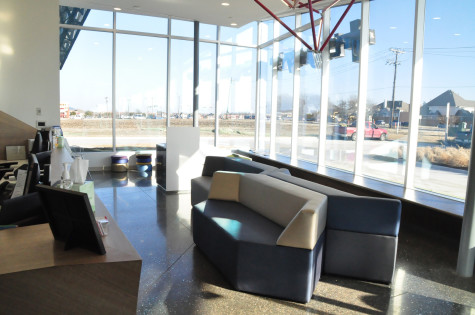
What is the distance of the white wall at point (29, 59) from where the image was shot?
7.57 metres

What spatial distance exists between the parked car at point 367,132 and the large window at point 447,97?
2.52ft

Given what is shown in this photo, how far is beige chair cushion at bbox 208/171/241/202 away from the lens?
488cm

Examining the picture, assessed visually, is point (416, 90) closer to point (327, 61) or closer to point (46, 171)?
point (327, 61)

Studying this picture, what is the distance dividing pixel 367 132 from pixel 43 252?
574 centimetres

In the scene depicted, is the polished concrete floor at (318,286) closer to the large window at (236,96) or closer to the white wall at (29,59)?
the white wall at (29,59)

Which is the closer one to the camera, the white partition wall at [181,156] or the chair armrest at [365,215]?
the chair armrest at [365,215]

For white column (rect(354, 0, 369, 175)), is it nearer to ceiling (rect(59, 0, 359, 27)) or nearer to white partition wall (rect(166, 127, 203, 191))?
ceiling (rect(59, 0, 359, 27))

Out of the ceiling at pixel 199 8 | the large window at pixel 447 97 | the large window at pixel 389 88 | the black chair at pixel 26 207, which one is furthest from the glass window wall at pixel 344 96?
the black chair at pixel 26 207

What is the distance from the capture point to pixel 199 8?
8.40 m

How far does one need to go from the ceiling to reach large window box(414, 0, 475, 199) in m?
2.68

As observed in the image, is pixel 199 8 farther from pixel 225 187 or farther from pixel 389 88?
pixel 225 187

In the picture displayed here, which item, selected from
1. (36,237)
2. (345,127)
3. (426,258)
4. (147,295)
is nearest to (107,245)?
(36,237)

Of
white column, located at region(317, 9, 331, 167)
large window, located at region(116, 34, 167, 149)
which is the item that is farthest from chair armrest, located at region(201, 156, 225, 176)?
large window, located at region(116, 34, 167, 149)

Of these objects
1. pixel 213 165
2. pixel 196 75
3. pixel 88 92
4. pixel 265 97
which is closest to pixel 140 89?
pixel 88 92
